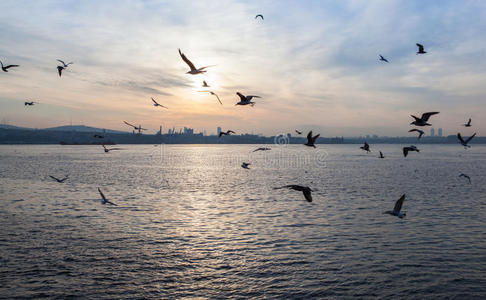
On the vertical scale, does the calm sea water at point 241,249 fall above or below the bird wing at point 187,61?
below

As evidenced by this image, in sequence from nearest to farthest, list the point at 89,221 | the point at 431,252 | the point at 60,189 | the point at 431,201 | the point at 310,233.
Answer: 1. the point at 431,252
2. the point at 310,233
3. the point at 89,221
4. the point at 431,201
5. the point at 60,189

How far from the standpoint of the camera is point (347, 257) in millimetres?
17734

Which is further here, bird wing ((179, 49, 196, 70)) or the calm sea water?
bird wing ((179, 49, 196, 70))

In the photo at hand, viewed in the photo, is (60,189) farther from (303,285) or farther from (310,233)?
(303,285)

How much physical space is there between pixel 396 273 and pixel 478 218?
49.6 ft

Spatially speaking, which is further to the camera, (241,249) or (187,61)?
(241,249)

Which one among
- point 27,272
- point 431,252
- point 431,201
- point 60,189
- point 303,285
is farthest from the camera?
point 60,189

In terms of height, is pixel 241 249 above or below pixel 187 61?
below

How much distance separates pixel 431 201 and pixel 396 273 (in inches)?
886

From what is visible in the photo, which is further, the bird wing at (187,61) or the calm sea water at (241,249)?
the bird wing at (187,61)

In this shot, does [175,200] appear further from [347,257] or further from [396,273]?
[396,273]

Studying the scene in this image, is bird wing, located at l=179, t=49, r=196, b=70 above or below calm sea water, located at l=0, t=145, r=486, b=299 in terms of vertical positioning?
above

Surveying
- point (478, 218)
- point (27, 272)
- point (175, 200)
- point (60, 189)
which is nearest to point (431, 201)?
point (478, 218)

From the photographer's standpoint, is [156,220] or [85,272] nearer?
[85,272]
